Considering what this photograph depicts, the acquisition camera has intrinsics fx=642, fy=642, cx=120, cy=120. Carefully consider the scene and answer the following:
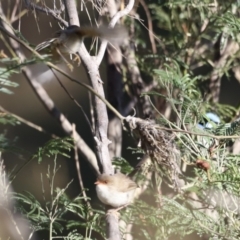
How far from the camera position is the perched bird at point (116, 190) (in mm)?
2480

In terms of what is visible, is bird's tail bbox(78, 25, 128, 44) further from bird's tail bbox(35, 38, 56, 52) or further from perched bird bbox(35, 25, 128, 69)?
bird's tail bbox(35, 38, 56, 52)

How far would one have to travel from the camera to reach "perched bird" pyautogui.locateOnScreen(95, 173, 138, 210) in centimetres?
248

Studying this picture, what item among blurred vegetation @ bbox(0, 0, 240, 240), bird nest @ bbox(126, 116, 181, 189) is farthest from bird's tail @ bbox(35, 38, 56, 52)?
bird nest @ bbox(126, 116, 181, 189)

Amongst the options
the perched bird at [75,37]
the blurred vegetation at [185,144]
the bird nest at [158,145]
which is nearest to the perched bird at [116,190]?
the blurred vegetation at [185,144]

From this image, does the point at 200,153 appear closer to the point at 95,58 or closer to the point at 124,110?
the point at 95,58

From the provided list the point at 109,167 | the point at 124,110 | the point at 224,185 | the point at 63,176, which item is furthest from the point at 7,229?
the point at 63,176

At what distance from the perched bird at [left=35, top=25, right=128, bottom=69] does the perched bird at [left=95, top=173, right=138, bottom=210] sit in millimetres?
513

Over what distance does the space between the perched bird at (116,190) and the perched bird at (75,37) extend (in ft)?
1.68

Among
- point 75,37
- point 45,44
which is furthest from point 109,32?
point 45,44

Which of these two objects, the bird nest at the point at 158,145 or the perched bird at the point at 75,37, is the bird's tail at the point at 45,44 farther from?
the bird nest at the point at 158,145

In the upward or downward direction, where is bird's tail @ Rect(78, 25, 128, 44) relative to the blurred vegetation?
upward

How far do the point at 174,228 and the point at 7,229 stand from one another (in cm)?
67

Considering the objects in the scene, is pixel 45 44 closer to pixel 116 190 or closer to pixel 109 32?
pixel 109 32

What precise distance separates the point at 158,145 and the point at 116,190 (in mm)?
510
